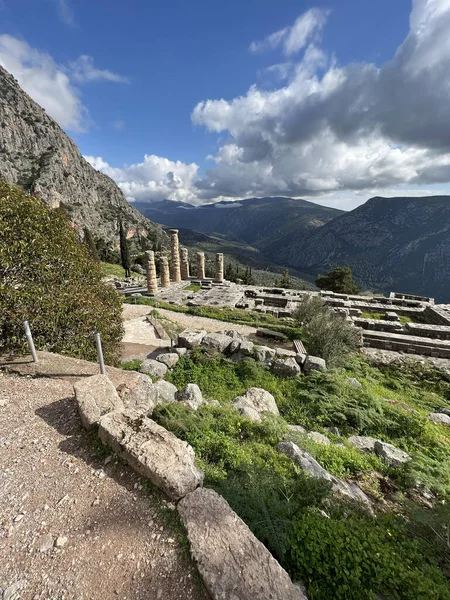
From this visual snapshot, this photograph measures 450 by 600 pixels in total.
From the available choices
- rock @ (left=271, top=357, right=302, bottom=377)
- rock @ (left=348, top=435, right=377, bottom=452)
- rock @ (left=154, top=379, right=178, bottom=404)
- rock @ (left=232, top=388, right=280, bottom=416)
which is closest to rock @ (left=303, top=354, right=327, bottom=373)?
rock @ (left=271, top=357, right=302, bottom=377)

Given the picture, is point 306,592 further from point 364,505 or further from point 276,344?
point 276,344

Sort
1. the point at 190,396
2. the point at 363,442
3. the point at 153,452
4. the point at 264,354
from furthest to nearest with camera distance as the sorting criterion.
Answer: the point at 264,354 < the point at 190,396 < the point at 363,442 < the point at 153,452

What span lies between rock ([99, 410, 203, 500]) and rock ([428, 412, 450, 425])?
27.7ft

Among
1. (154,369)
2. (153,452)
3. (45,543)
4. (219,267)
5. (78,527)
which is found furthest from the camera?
(219,267)

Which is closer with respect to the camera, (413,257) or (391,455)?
(391,455)

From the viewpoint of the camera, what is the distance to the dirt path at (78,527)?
8.14 ft

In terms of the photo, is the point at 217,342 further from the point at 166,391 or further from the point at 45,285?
the point at 45,285

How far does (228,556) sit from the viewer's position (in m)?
2.65

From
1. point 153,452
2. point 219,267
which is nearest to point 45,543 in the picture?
point 153,452

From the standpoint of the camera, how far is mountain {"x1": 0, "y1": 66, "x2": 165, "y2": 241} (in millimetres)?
85125

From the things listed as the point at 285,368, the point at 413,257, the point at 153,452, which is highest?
the point at 153,452

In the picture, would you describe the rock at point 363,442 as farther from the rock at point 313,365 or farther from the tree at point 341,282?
the tree at point 341,282

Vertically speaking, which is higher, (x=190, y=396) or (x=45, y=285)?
(x=45, y=285)

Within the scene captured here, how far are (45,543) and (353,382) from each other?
9.54 meters
